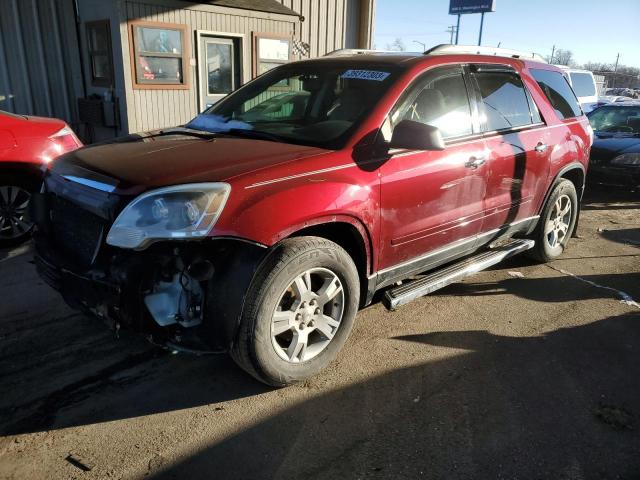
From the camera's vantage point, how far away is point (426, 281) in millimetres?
3766

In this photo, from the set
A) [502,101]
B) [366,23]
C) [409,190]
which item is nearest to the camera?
[409,190]

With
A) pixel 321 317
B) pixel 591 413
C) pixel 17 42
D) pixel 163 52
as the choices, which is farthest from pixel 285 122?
pixel 17 42

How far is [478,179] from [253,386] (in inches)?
86.8

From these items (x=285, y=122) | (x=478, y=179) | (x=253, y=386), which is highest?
(x=285, y=122)

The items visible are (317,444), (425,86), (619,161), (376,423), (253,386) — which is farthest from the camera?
(619,161)

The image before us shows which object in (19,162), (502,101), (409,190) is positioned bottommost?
(19,162)

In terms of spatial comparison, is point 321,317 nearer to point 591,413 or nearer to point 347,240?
point 347,240

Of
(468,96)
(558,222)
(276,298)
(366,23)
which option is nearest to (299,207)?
(276,298)

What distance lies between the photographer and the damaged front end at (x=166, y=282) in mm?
2617

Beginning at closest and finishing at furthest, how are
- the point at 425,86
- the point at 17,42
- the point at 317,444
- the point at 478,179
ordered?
the point at 317,444 < the point at 425,86 < the point at 478,179 < the point at 17,42

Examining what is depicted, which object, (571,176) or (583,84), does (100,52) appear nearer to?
(571,176)

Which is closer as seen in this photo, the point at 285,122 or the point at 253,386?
the point at 253,386

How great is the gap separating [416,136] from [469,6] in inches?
943

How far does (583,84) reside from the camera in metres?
14.6
